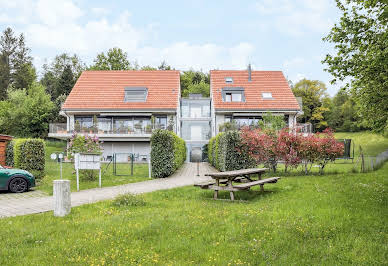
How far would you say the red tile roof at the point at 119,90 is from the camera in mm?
32875

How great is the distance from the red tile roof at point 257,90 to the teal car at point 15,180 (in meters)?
22.9

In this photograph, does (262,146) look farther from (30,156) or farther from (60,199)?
(30,156)

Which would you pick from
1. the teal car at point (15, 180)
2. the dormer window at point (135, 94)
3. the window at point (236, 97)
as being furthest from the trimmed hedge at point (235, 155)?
the dormer window at point (135, 94)

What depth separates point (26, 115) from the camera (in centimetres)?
4103

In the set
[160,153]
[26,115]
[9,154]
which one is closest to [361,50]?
[160,153]

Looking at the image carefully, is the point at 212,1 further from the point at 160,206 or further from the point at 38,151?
the point at 38,151

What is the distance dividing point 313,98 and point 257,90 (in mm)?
26253

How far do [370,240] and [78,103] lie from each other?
3110cm

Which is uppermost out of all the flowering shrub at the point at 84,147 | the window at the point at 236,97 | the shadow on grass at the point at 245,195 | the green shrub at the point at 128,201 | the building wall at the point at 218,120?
the window at the point at 236,97

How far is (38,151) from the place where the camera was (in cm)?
1502

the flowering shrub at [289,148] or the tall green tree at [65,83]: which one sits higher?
the tall green tree at [65,83]

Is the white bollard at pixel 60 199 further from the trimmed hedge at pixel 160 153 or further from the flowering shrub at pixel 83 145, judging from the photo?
the trimmed hedge at pixel 160 153

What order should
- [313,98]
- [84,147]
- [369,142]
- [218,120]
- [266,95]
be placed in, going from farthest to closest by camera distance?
[313,98]
[369,142]
[266,95]
[218,120]
[84,147]

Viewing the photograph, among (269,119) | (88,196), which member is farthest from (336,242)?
(269,119)
